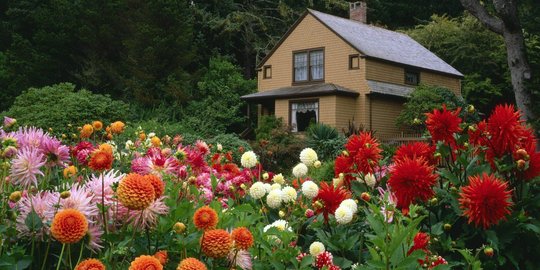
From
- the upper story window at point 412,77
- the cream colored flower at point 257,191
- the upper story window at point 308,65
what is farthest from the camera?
the upper story window at point 412,77

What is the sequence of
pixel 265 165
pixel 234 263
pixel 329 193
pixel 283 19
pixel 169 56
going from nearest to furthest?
pixel 234 263 → pixel 329 193 → pixel 265 165 → pixel 169 56 → pixel 283 19

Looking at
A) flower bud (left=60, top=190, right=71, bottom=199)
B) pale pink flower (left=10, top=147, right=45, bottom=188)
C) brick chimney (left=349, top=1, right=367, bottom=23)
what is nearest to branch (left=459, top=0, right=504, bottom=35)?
pale pink flower (left=10, top=147, right=45, bottom=188)

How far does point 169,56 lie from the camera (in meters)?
27.5

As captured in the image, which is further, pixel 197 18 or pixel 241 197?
pixel 197 18

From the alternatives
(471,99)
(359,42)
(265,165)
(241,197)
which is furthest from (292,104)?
(241,197)

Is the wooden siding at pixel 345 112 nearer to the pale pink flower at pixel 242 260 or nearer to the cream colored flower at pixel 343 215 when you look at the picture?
the cream colored flower at pixel 343 215

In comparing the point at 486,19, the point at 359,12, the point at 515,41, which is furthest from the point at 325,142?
the point at 359,12

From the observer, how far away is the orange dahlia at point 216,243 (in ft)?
5.82

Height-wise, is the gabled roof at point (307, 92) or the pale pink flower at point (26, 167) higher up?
the gabled roof at point (307, 92)

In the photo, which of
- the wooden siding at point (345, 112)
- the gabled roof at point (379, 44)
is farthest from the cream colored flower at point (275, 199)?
the gabled roof at point (379, 44)

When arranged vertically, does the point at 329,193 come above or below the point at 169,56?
below

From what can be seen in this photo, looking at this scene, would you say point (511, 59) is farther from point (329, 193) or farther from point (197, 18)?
point (197, 18)

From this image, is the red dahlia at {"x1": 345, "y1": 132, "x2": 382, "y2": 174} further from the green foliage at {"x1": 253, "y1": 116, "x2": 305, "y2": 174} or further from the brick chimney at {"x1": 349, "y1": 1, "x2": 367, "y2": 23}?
the brick chimney at {"x1": 349, "y1": 1, "x2": 367, "y2": 23}

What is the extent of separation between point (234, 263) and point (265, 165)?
15.6 meters
